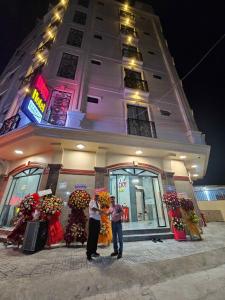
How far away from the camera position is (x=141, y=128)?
29.0 feet

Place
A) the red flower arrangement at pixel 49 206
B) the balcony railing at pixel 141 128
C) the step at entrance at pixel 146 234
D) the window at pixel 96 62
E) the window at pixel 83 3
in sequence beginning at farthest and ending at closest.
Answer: the window at pixel 83 3 < the window at pixel 96 62 < the balcony railing at pixel 141 128 < the step at entrance at pixel 146 234 < the red flower arrangement at pixel 49 206

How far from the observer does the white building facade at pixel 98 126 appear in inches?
280

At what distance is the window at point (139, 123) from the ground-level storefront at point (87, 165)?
1125mm

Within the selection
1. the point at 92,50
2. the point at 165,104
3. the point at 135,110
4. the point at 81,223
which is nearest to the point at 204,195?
the point at 165,104

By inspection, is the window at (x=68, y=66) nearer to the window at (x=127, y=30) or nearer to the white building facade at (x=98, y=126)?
the white building facade at (x=98, y=126)

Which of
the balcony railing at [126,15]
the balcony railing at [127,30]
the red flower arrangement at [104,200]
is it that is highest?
the balcony railing at [126,15]

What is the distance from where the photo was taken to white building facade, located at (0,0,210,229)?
23.4ft

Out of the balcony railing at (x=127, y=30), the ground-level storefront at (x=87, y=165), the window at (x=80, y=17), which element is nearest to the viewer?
the ground-level storefront at (x=87, y=165)

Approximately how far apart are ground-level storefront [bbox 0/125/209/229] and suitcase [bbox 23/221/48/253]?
47.3 inches

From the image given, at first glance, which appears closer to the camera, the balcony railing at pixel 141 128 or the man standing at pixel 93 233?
the man standing at pixel 93 233

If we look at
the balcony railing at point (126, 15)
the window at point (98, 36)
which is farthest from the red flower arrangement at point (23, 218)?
the balcony railing at point (126, 15)

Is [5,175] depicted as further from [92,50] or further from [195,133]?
[195,133]

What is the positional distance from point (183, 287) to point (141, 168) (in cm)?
564

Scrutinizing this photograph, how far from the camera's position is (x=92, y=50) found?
10930mm
